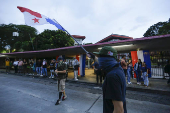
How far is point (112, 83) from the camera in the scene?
1132mm

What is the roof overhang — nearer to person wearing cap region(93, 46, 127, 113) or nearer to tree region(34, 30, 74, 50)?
person wearing cap region(93, 46, 127, 113)

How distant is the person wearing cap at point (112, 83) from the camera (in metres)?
1.10

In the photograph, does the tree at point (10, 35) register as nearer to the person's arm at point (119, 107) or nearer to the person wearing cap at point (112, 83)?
the person wearing cap at point (112, 83)

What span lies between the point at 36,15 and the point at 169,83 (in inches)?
381

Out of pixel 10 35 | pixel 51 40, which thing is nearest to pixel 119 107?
pixel 51 40

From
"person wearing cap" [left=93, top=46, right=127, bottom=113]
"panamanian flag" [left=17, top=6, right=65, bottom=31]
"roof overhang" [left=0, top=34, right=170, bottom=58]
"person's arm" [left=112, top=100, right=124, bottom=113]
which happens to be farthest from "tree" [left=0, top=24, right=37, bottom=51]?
"person's arm" [left=112, top=100, right=124, bottom=113]

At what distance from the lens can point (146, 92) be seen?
18.1 feet

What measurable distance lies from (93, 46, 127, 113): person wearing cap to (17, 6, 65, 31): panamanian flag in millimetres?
3364

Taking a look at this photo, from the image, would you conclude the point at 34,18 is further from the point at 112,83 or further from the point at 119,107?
the point at 119,107

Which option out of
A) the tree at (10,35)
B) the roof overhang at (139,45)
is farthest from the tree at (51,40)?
the tree at (10,35)

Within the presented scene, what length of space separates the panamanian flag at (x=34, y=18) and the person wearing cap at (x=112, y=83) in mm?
3364

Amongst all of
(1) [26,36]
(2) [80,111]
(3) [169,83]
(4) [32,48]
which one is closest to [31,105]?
(2) [80,111]

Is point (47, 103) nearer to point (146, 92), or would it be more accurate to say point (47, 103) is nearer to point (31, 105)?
point (31, 105)

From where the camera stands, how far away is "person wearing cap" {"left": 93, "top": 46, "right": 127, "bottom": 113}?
1097mm
